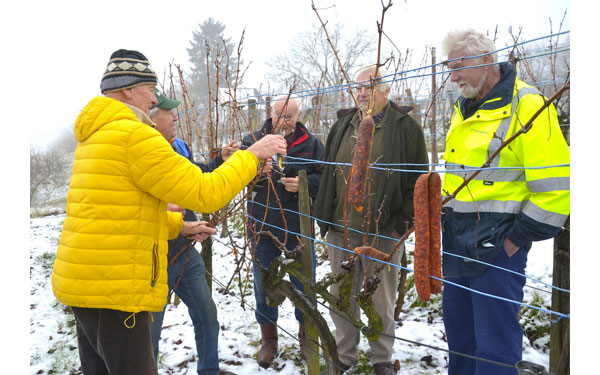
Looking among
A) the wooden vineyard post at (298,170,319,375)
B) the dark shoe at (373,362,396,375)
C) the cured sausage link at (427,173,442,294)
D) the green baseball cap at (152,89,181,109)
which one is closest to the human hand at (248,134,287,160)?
the wooden vineyard post at (298,170,319,375)

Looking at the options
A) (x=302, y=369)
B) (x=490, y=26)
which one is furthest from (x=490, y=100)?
(x=490, y=26)

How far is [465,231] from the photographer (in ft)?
6.71

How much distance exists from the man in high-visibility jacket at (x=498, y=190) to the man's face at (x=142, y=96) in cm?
143

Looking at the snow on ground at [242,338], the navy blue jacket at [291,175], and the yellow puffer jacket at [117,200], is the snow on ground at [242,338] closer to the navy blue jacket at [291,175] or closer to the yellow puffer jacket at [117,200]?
the navy blue jacket at [291,175]

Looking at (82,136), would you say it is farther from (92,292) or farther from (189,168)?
(92,292)

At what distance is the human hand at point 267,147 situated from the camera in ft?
5.98

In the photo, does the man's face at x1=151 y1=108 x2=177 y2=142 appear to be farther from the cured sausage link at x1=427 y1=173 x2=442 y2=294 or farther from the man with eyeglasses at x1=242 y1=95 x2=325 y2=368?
the cured sausage link at x1=427 y1=173 x2=442 y2=294

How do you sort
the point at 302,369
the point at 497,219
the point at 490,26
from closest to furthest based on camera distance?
1. the point at 497,219
2. the point at 302,369
3. the point at 490,26

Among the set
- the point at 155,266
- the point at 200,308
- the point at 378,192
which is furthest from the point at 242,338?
the point at 155,266

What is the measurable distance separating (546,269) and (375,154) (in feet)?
9.77

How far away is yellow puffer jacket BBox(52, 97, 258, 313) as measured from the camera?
1.58 metres

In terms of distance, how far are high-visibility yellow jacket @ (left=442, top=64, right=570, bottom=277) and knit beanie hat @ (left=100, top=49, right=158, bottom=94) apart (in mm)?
1450

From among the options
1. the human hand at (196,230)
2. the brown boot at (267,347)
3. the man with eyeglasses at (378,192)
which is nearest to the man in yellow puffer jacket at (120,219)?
the human hand at (196,230)

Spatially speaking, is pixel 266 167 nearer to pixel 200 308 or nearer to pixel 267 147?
pixel 267 147
